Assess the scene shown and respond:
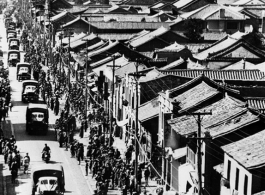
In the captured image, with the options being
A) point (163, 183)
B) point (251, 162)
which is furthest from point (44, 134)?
point (251, 162)

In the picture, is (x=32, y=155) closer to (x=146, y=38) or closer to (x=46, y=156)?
(x=46, y=156)

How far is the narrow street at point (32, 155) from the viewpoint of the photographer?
183 feet

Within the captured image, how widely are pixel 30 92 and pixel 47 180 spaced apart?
37212 mm

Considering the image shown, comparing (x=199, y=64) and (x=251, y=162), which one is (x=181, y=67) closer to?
(x=199, y=64)

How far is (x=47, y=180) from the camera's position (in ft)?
171

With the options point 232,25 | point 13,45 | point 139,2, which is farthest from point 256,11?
point 139,2

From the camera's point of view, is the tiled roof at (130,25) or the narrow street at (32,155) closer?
the narrow street at (32,155)

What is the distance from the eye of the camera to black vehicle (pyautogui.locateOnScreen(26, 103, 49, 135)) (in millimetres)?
72125

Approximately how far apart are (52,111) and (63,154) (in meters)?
19.3

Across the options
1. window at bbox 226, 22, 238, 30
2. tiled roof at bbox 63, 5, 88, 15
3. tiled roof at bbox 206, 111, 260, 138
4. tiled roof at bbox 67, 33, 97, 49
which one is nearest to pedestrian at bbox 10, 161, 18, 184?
tiled roof at bbox 206, 111, 260, 138

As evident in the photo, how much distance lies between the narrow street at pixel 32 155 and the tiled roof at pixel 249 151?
39.0ft

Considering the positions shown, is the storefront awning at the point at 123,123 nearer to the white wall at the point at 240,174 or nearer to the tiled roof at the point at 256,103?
the tiled roof at the point at 256,103

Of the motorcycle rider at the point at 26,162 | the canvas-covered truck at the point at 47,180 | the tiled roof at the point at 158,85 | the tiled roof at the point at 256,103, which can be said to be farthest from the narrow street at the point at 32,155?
the tiled roof at the point at 256,103

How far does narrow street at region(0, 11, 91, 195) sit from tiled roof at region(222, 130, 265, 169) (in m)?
11.9
